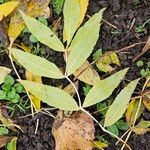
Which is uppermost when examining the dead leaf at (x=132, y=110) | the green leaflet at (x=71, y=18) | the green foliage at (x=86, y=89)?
the green leaflet at (x=71, y=18)

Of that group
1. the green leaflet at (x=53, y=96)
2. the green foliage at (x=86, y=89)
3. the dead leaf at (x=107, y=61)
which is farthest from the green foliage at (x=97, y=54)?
the green leaflet at (x=53, y=96)

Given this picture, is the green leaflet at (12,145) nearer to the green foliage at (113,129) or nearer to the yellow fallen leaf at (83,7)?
the green foliage at (113,129)

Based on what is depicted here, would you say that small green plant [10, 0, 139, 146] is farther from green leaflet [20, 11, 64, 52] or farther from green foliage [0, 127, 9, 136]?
green foliage [0, 127, 9, 136]

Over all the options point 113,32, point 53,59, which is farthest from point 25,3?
point 113,32

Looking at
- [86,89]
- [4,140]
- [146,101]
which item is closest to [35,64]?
[86,89]

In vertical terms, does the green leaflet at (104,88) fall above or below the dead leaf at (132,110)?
above

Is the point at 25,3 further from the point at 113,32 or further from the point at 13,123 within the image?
Result: the point at 13,123

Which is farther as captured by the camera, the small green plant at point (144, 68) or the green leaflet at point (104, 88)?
the small green plant at point (144, 68)
